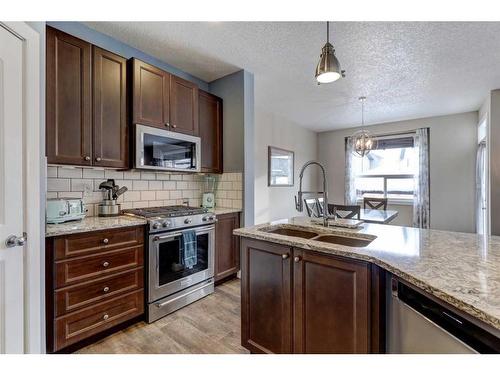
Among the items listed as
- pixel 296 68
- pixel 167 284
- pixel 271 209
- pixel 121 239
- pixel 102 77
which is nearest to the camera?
pixel 121 239

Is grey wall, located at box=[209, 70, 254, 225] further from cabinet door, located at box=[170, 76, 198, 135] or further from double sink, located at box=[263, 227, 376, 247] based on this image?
double sink, located at box=[263, 227, 376, 247]

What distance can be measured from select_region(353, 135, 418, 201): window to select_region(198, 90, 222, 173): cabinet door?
3935mm

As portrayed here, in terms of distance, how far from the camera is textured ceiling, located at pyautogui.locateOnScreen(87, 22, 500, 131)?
2125 millimetres

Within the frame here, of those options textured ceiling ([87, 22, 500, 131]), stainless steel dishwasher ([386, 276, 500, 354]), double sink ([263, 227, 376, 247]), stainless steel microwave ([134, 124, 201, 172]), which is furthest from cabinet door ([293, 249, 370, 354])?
textured ceiling ([87, 22, 500, 131])

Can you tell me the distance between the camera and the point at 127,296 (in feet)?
6.48

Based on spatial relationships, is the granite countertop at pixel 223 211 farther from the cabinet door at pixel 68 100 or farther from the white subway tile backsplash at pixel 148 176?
the cabinet door at pixel 68 100

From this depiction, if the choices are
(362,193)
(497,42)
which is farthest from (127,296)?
(362,193)

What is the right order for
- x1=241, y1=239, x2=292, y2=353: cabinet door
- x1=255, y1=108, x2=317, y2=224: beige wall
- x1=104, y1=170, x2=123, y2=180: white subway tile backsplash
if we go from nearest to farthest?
x1=241, y1=239, x2=292, y2=353: cabinet door
x1=104, y1=170, x2=123, y2=180: white subway tile backsplash
x1=255, y1=108, x2=317, y2=224: beige wall

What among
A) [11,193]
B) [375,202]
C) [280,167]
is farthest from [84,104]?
[375,202]

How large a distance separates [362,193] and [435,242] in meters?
4.78

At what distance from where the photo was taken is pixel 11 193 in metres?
1.29

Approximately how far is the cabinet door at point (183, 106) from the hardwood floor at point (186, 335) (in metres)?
1.85

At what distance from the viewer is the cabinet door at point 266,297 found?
1.38 metres
